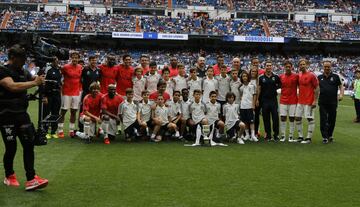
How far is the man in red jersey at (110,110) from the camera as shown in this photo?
454 inches

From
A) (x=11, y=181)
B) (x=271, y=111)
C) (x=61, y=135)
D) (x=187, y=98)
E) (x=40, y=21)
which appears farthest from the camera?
(x=40, y=21)

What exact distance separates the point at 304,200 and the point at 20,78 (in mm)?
4244

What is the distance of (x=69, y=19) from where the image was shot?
54781 millimetres

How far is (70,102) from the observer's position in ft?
40.5

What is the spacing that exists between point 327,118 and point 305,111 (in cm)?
73

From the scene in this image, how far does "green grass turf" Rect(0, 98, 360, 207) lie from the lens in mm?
6191

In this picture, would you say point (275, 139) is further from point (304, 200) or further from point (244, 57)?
point (244, 57)

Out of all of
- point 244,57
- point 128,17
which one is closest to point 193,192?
point 244,57

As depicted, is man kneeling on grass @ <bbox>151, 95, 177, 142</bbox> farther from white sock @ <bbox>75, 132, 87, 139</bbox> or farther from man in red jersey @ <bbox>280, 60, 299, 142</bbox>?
man in red jersey @ <bbox>280, 60, 299, 142</bbox>

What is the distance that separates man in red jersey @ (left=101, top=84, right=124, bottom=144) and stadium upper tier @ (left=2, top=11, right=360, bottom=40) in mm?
43024

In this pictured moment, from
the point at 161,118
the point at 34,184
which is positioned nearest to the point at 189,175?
the point at 34,184

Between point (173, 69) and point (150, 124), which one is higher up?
point (173, 69)

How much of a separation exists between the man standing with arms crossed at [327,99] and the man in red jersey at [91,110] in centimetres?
580

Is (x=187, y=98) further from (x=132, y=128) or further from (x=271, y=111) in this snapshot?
(x=271, y=111)
